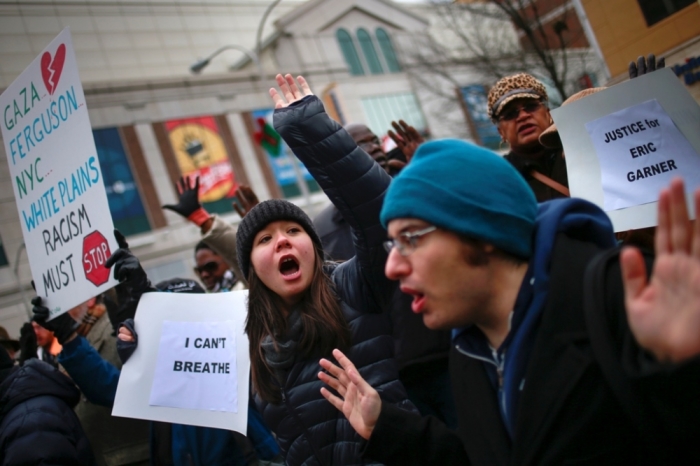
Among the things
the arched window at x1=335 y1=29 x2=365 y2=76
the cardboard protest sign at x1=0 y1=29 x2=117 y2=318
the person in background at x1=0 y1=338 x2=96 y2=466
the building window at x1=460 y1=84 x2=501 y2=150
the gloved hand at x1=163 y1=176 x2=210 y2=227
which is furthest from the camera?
the arched window at x1=335 y1=29 x2=365 y2=76

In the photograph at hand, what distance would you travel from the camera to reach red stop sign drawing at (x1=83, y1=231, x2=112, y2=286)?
10.6 feet

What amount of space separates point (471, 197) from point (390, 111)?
34713 mm

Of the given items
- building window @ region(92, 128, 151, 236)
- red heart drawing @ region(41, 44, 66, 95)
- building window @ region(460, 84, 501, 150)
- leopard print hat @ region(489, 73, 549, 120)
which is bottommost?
leopard print hat @ region(489, 73, 549, 120)

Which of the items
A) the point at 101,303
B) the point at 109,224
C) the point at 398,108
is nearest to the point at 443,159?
the point at 109,224

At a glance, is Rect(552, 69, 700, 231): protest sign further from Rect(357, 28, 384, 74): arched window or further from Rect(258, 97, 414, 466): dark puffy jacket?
Rect(357, 28, 384, 74): arched window

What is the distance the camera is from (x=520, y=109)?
3.49 meters

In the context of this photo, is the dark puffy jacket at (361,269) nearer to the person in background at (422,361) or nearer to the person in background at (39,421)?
the person in background at (422,361)

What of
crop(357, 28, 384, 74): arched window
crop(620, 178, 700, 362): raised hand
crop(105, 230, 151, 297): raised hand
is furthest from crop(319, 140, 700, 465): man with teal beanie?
crop(357, 28, 384, 74): arched window

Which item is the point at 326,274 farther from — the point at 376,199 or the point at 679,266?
the point at 679,266

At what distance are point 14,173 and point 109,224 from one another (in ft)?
3.92

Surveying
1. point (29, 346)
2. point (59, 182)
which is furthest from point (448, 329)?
point (29, 346)

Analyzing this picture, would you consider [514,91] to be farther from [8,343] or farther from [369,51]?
[369,51]

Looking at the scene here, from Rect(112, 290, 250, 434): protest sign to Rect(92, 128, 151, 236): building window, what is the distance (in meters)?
24.5

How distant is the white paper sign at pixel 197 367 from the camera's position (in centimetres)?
304
